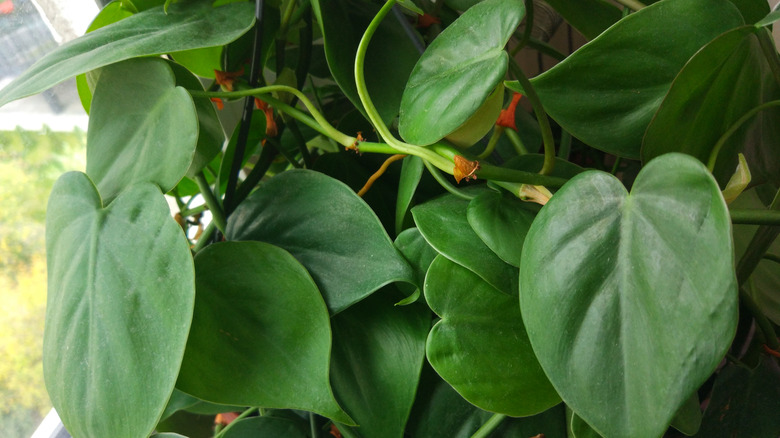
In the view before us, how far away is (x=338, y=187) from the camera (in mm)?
403

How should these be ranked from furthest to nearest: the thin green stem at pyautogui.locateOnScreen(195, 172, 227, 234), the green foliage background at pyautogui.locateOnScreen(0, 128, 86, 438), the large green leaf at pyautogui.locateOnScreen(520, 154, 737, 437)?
the green foliage background at pyautogui.locateOnScreen(0, 128, 86, 438) < the thin green stem at pyautogui.locateOnScreen(195, 172, 227, 234) < the large green leaf at pyautogui.locateOnScreen(520, 154, 737, 437)

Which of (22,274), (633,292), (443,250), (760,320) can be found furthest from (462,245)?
(22,274)

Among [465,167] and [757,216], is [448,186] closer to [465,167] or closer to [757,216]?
[465,167]

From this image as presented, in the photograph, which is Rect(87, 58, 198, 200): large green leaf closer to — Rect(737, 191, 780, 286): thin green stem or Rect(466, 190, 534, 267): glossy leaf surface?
Rect(466, 190, 534, 267): glossy leaf surface

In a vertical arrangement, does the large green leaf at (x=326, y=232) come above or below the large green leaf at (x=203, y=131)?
below

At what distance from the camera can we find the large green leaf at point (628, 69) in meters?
0.33

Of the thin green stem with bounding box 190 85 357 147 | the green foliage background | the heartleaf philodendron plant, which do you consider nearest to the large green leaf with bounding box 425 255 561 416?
the heartleaf philodendron plant

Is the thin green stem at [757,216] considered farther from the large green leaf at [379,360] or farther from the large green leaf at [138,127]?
the large green leaf at [138,127]

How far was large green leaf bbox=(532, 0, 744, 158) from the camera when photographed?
33 centimetres

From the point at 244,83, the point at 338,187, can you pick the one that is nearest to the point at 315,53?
the point at 244,83

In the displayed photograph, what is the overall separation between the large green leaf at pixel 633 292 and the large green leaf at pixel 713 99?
81 millimetres

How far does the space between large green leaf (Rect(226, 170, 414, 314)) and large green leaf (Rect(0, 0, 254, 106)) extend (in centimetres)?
11

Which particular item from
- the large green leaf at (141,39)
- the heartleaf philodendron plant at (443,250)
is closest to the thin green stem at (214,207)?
the heartleaf philodendron plant at (443,250)

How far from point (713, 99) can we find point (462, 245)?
173 millimetres
